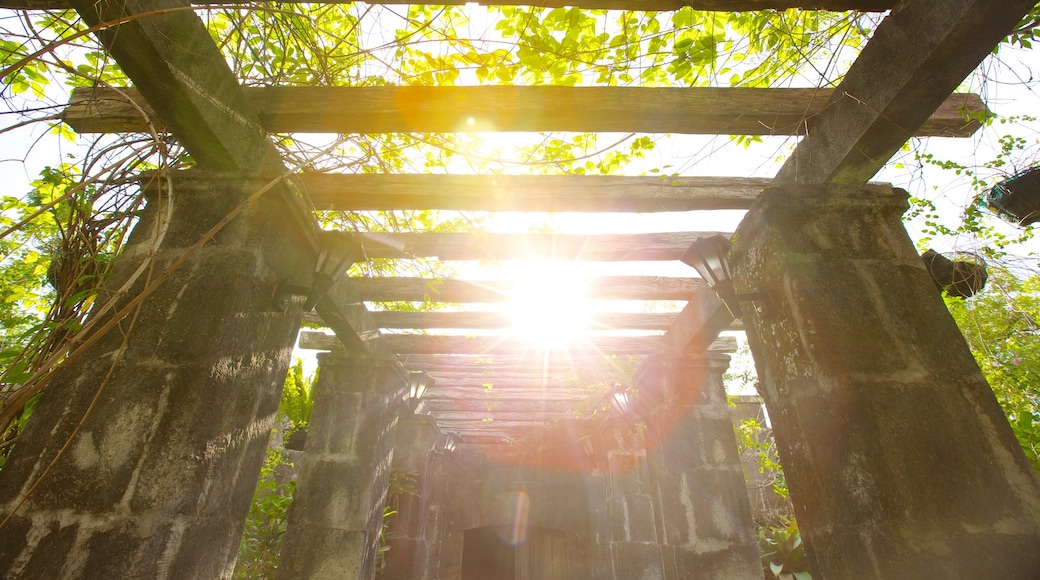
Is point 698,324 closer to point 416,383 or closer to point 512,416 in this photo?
point 416,383

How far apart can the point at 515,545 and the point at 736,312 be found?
1030 cm

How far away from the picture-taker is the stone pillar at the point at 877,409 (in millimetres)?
1718

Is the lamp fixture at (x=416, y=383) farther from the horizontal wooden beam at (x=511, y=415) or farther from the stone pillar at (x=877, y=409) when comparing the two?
the stone pillar at (x=877, y=409)

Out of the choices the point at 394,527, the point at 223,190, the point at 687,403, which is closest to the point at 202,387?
the point at 223,190

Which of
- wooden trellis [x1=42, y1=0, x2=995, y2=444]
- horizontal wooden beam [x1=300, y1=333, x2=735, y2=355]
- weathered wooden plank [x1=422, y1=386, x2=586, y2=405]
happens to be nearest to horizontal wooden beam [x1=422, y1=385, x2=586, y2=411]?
weathered wooden plank [x1=422, y1=386, x2=586, y2=405]

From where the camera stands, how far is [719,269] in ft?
8.97

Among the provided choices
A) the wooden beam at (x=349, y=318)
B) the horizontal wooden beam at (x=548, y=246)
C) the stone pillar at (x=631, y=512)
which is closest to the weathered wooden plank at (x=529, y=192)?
the horizontal wooden beam at (x=548, y=246)

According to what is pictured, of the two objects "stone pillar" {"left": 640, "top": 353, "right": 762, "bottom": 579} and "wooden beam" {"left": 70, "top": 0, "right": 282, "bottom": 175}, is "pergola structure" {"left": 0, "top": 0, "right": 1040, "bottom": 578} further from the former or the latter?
"stone pillar" {"left": 640, "top": 353, "right": 762, "bottom": 579}

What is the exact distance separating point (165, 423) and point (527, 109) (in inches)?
82.1

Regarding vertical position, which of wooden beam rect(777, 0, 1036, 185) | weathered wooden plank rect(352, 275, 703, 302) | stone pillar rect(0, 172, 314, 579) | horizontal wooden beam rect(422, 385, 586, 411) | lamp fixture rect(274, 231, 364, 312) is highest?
horizontal wooden beam rect(422, 385, 586, 411)

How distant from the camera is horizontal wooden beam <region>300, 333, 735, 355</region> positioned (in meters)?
5.29

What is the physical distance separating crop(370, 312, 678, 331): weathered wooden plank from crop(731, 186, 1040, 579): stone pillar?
2.33 m

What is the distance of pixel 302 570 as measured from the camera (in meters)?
3.91

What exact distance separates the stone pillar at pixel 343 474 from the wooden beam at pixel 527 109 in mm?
2891
